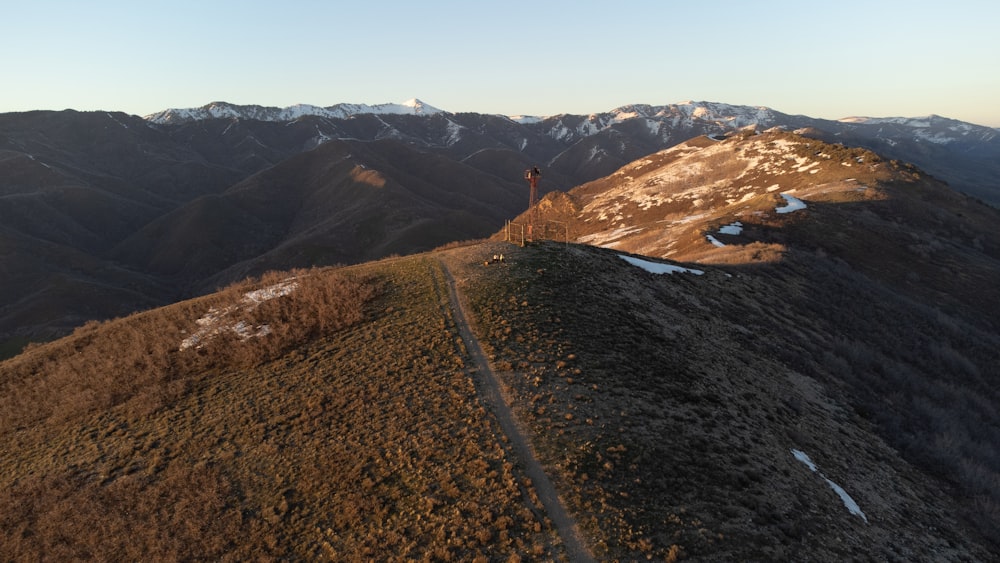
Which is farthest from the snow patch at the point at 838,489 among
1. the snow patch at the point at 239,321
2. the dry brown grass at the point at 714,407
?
the snow patch at the point at 239,321

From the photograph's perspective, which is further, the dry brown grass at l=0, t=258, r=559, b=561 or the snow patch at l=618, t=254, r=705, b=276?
the snow patch at l=618, t=254, r=705, b=276

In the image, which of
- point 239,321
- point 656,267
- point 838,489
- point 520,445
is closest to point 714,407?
point 838,489

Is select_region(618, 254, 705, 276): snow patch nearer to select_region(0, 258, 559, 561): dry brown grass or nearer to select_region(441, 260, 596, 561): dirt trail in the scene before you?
select_region(0, 258, 559, 561): dry brown grass

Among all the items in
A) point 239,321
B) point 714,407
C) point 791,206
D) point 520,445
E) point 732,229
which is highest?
point 239,321

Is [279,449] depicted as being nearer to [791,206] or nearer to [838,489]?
[838,489]

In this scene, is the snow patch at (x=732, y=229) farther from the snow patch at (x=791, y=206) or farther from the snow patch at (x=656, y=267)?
the snow patch at (x=656, y=267)

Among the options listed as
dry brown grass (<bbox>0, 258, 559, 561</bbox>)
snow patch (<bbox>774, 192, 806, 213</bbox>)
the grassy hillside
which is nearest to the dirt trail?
the grassy hillside

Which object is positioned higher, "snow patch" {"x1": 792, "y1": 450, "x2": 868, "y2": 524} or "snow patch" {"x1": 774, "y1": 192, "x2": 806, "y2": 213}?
"snow patch" {"x1": 774, "y1": 192, "x2": 806, "y2": 213}
